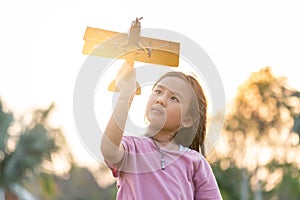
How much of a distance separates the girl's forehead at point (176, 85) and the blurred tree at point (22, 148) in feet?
94.0

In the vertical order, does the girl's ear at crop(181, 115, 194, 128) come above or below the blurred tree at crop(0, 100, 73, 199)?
above

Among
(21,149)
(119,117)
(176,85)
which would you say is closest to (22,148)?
(21,149)

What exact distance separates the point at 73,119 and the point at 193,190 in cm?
65

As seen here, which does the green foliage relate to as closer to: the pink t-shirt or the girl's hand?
the pink t-shirt

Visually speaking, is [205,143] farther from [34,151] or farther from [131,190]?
[34,151]

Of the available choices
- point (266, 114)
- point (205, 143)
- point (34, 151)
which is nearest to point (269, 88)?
point (266, 114)

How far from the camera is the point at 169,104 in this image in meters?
3.49

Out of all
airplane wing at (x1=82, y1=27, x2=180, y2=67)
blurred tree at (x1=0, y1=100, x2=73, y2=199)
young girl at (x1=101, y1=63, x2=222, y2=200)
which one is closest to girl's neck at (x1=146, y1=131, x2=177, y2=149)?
young girl at (x1=101, y1=63, x2=222, y2=200)

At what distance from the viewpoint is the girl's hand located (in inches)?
123

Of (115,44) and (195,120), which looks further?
(195,120)

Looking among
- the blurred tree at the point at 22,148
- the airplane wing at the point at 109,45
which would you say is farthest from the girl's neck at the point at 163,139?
the blurred tree at the point at 22,148

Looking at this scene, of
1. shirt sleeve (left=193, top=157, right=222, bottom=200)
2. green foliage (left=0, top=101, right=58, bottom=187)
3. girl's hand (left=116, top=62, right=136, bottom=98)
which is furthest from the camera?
green foliage (left=0, top=101, right=58, bottom=187)

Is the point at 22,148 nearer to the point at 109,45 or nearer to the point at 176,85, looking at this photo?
the point at 176,85

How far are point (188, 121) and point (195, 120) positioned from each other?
0.04 meters
